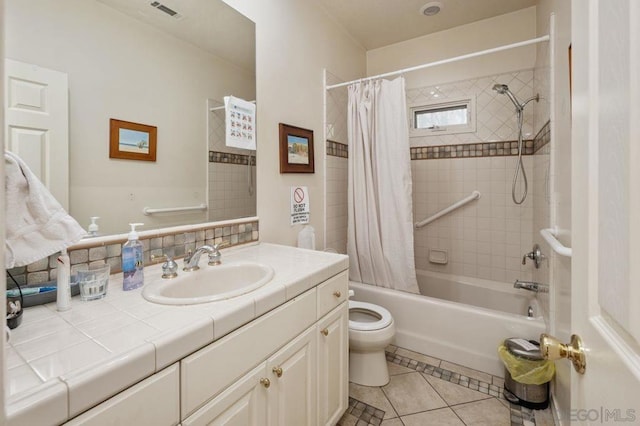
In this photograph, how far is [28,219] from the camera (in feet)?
2.66

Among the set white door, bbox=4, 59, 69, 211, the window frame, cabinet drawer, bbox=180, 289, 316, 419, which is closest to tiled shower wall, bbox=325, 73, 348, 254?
the window frame

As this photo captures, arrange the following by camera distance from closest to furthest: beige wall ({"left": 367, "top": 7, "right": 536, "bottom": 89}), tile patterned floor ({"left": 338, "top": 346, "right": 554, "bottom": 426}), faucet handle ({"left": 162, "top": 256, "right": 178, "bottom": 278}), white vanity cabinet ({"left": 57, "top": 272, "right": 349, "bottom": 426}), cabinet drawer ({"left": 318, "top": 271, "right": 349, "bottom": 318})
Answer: white vanity cabinet ({"left": 57, "top": 272, "right": 349, "bottom": 426}), faucet handle ({"left": 162, "top": 256, "right": 178, "bottom": 278}), cabinet drawer ({"left": 318, "top": 271, "right": 349, "bottom": 318}), tile patterned floor ({"left": 338, "top": 346, "right": 554, "bottom": 426}), beige wall ({"left": 367, "top": 7, "right": 536, "bottom": 89})

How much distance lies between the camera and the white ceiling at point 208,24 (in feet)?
3.98

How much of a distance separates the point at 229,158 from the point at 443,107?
6.88 feet

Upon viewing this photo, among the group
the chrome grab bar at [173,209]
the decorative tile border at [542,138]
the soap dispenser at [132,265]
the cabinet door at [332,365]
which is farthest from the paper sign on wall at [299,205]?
the decorative tile border at [542,138]

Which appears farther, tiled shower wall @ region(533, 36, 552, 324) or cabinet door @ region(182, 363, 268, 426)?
tiled shower wall @ region(533, 36, 552, 324)

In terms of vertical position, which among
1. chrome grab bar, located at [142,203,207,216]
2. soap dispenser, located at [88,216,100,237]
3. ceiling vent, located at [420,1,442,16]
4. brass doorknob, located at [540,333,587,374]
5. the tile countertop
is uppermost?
ceiling vent, located at [420,1,442,16]

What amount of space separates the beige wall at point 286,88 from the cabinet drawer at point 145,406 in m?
1.12

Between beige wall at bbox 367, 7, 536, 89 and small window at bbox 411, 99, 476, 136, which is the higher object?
beige wall at bbox 367, 7, 536, 89

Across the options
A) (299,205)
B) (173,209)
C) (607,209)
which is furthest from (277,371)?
(299,205)

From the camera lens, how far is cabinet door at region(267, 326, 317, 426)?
977 millimetres

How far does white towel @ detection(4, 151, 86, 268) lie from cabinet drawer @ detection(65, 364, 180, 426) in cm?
49

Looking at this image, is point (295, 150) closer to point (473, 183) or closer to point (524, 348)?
point (473, 183)

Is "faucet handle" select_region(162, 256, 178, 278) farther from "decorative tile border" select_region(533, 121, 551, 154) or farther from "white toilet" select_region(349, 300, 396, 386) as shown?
"decorative tile border" select_region(533, 121, 551, 154)
